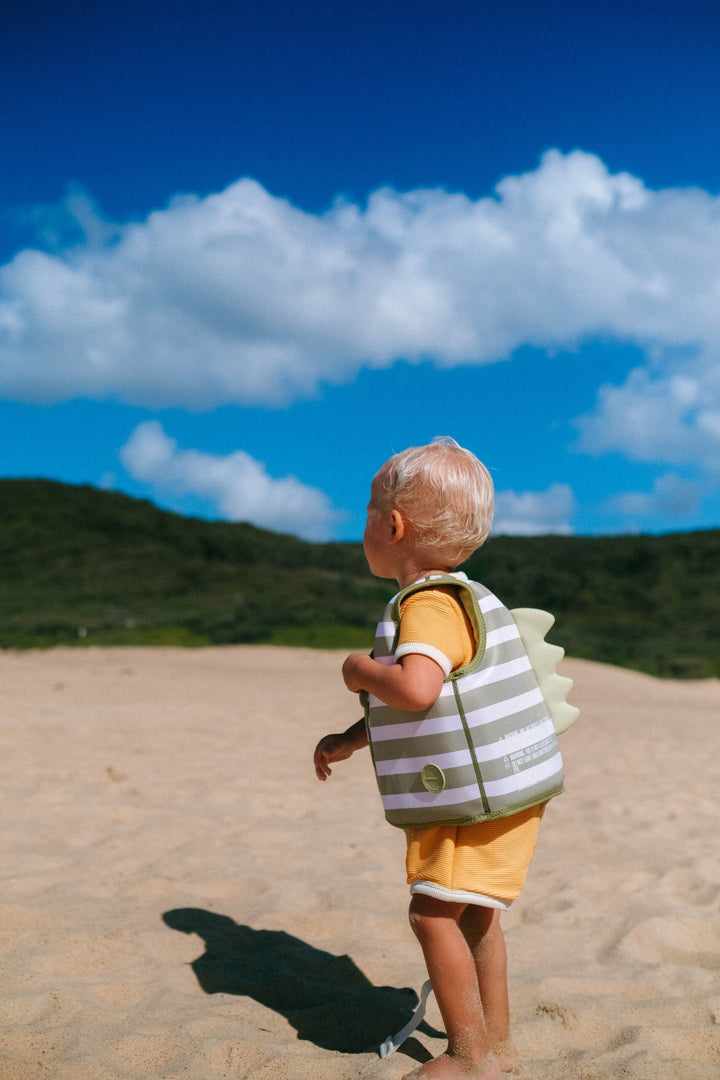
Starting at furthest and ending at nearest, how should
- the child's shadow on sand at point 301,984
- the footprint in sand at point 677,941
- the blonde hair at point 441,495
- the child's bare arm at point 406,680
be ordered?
the footprint in sand at point 677,941 < the child's shadow on sand at point 301,984 < the blonde hair at point 441,495 < the child's bare arm at point 406,680

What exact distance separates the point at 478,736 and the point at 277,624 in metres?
12.5

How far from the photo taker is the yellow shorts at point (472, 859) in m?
2.03

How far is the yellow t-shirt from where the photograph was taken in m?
2.02

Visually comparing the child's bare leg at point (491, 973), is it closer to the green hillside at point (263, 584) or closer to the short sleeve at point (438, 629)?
the short sleeve at point (438, 629)

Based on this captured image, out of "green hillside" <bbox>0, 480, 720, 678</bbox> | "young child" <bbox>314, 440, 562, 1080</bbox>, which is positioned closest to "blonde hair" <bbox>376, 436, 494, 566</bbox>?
"young child" <bbox>314, 440, 562, 1080</bbox>

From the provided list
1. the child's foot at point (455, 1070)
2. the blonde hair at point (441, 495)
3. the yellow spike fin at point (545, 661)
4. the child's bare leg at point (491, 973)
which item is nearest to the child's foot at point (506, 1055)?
the child's bare leg at point (491, 973)

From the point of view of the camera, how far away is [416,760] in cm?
204

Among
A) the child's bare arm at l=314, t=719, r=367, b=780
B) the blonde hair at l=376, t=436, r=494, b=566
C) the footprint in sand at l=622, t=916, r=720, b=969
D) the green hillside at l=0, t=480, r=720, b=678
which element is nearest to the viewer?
the blonde hair at l=376, t=436, r=494, b=566

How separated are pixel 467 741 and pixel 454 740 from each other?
0.03 metres

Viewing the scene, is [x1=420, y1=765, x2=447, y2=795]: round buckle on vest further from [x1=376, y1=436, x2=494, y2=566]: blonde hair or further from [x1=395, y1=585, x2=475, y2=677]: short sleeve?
[x1=376, y1=436, x2=494, y2=566]: blonde hair

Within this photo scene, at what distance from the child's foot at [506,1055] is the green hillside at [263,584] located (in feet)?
37.1

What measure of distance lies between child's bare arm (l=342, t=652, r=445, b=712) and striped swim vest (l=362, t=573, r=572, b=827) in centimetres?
6

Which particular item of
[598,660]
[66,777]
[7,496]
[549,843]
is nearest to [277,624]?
[598,660]

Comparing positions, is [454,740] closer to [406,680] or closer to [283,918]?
[406,680]
